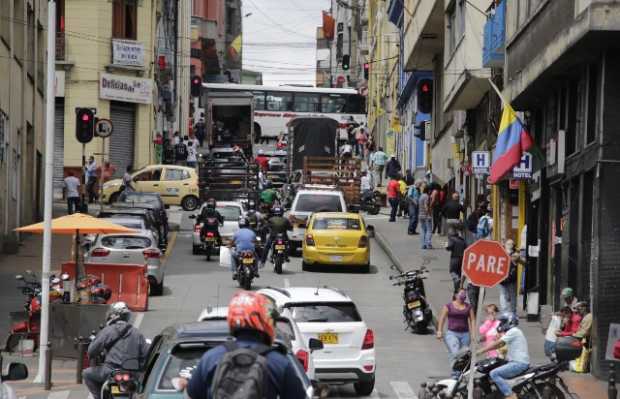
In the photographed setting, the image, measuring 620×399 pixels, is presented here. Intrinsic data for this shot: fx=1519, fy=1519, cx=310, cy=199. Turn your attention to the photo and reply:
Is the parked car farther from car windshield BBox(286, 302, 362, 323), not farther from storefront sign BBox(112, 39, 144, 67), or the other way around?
storefront sign BBox(112, 39, 144, 67)

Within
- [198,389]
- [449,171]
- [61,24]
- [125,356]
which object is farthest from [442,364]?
[61,24]

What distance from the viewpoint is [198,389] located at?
7.88 meters

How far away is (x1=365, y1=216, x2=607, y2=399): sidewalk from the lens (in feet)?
72.7

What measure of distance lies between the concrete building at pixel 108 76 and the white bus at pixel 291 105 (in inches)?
999

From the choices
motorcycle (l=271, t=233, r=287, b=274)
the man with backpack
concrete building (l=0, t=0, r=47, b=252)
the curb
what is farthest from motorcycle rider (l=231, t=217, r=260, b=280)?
the man with backpack

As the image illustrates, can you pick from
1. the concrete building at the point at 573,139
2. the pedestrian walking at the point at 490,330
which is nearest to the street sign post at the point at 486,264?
the pedestrian walking at the point at 490,330

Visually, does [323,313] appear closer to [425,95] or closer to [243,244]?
[243,244]

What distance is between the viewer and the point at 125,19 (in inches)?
2363

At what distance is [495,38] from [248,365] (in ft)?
88.6

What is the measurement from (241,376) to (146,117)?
53.2 m

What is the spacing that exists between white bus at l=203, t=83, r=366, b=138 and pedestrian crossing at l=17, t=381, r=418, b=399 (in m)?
64.4

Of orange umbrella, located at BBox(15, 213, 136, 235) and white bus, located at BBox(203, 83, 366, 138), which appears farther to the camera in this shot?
white bus, located at BBox(203, 83, 366, 138)

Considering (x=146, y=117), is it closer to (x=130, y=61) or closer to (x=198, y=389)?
(x=130, y=61)

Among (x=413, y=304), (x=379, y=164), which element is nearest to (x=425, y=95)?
(x=379, y=164)
